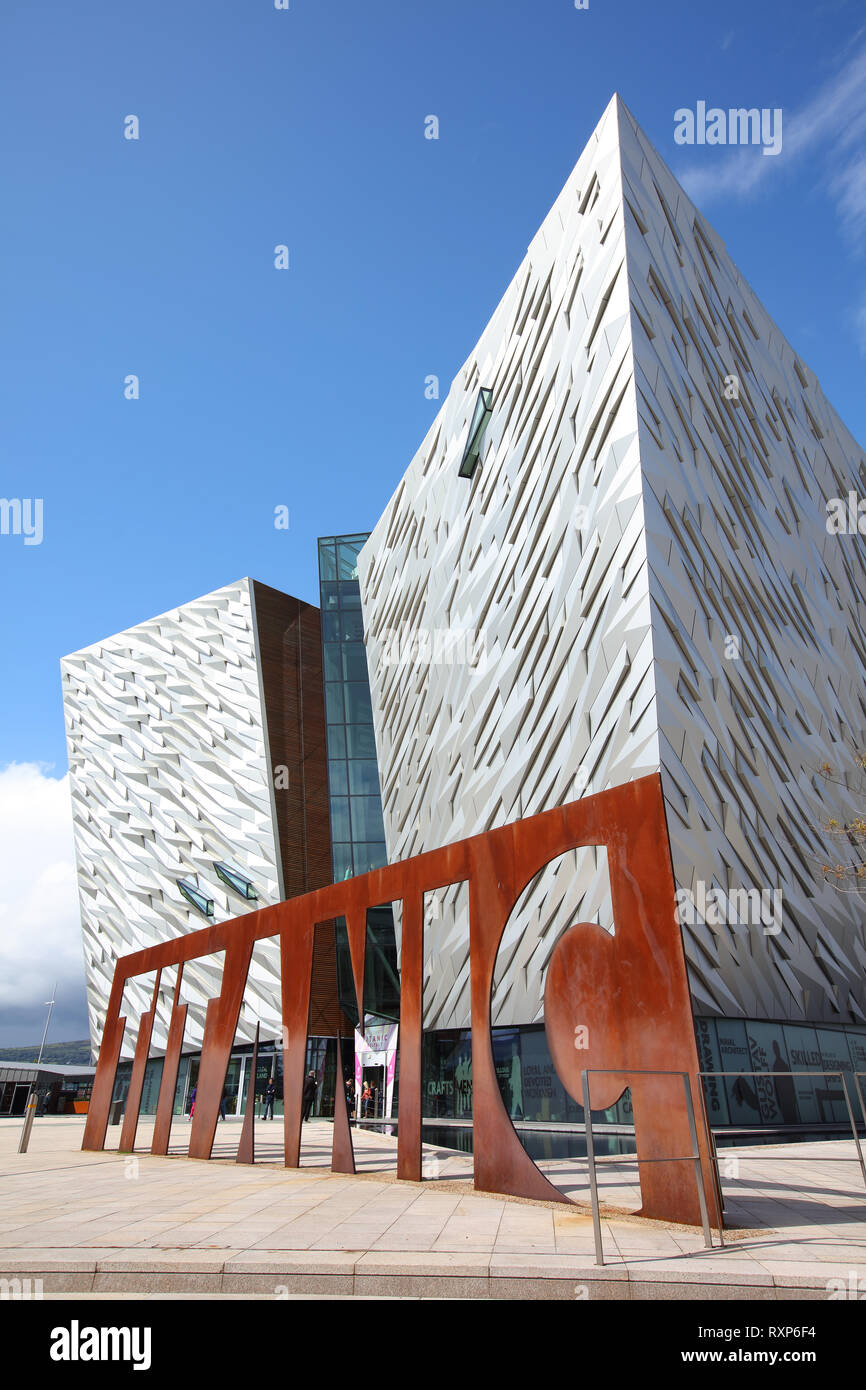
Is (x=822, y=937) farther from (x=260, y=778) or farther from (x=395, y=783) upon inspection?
(x=260, y=778)

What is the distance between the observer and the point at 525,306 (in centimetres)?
2233

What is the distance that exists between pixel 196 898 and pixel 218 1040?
65.0 feet

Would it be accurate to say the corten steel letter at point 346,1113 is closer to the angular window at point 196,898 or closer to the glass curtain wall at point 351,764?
the glass curtain wall at point 351,764

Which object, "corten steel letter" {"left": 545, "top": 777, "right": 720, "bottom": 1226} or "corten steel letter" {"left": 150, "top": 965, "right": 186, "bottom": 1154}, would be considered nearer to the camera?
"corten steel letter" {"left": 545, "top": 777, "right": 720, "bottom": 1226}

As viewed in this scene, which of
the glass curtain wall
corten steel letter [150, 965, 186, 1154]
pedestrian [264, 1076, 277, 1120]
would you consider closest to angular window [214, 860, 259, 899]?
the glass curtain wall

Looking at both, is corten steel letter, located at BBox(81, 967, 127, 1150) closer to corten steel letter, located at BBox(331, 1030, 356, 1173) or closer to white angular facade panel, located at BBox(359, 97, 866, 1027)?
corten steel letter, located at BBox(331, 1030, 356, 1173)

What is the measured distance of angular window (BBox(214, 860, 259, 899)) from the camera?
31.7 metres

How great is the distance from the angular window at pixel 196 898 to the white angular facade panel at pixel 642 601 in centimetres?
1115

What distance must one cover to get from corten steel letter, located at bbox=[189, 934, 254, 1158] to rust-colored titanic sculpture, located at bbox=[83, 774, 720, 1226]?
1.61 m

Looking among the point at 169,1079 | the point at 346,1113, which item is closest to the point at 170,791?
the point at 169,1079

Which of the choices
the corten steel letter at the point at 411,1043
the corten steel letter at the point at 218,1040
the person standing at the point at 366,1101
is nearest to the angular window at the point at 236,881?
the person standing at the point at 366,1101

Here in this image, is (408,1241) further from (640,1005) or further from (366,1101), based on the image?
(366,1101)
